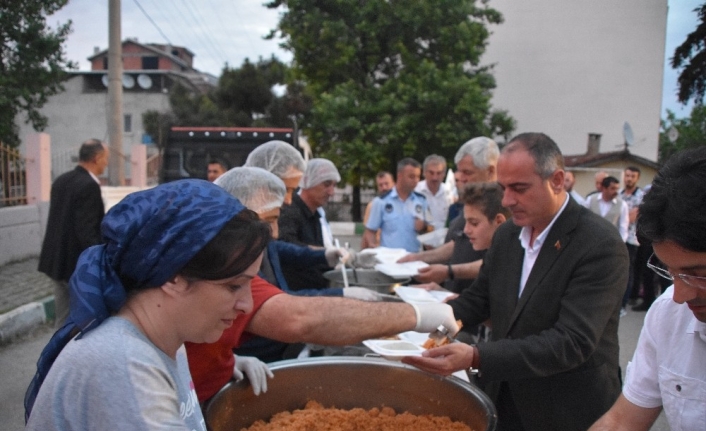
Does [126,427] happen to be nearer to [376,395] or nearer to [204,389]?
[204,389]

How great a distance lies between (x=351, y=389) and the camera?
6.66ft

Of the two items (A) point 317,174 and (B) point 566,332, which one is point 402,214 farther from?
(B) point 566,332

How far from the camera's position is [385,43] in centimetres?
1780

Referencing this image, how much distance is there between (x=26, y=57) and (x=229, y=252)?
14700mm

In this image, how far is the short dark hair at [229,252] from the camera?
3.69 feet

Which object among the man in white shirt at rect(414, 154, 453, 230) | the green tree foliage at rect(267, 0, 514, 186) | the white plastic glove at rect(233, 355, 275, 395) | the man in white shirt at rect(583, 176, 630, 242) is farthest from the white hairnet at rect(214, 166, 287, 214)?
the green tree foliage at rect(267, 0, 514, 186)

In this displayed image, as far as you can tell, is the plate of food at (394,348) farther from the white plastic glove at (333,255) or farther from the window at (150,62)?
the window at (150,62)

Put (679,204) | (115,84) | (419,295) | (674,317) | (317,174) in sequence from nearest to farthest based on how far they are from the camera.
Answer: (679,204) → (674,317) → (419,295) → (317,174) → (115,84)

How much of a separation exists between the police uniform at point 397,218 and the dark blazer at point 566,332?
365cm

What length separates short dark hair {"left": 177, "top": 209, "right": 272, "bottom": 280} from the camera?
113cm

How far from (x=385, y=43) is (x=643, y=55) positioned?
1285 cm

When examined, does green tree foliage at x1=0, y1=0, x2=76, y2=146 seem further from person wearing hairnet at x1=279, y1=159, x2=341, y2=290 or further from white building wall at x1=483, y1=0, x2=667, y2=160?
white building wall at x1=483, y1=0, x2=667, y2=160

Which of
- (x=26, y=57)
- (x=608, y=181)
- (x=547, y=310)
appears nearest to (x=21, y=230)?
(x=26, y=57)

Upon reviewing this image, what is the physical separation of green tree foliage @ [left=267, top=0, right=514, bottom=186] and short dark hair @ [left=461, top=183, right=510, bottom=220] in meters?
13.4
